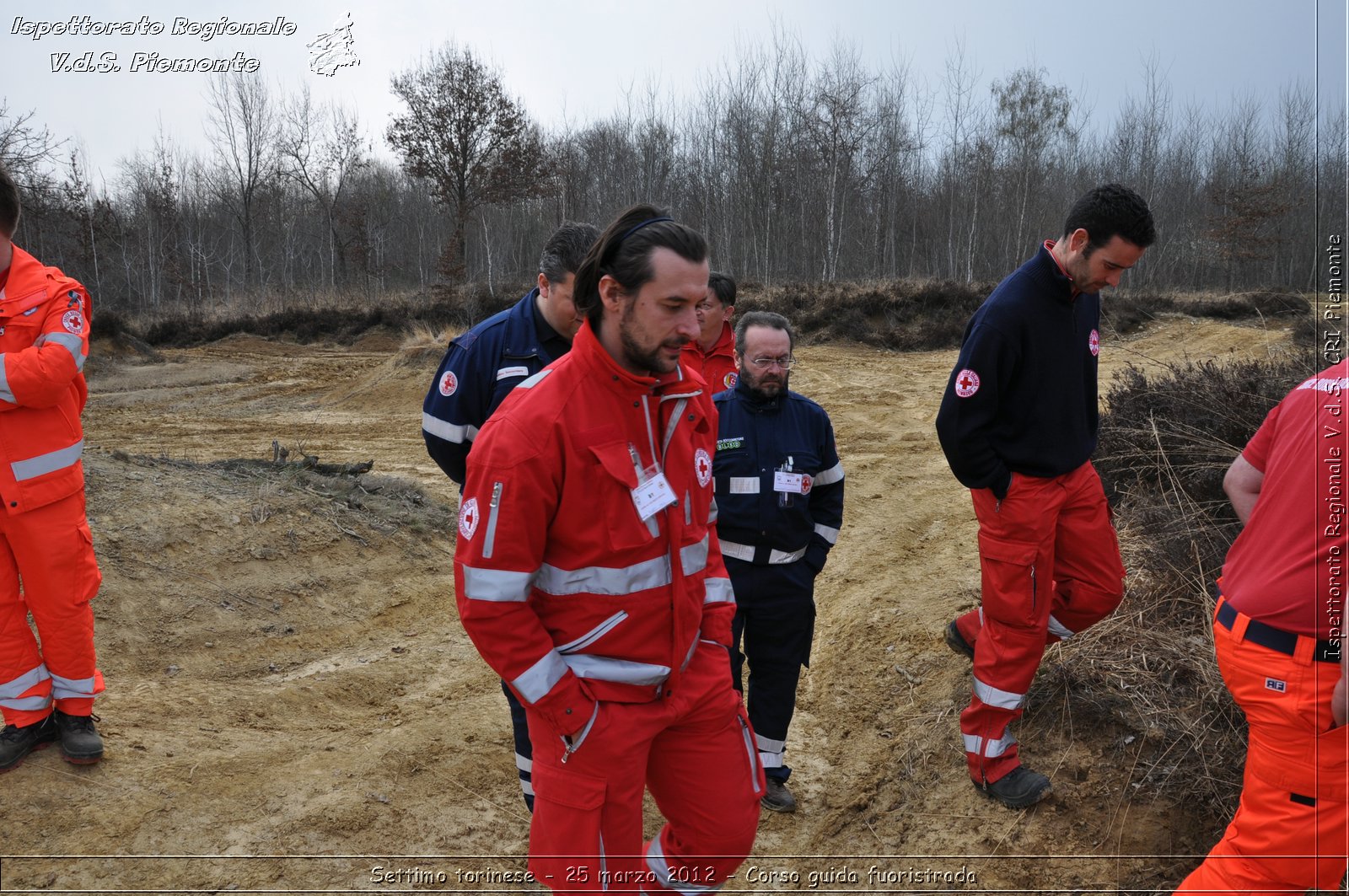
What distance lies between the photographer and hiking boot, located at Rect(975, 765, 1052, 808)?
3.66 meters

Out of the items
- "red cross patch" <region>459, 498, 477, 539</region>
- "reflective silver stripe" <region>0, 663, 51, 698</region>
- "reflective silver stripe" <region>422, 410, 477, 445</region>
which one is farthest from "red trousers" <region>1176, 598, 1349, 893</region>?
"reflective silver stripe" <region>0, 663, 51, 698</region>

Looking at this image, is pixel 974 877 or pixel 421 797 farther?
Result: pixel 421 797

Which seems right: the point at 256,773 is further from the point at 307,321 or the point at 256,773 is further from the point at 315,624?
the point at 307,321

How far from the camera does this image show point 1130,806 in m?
3.53

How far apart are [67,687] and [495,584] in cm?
312

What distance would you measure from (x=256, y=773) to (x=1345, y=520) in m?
4.48

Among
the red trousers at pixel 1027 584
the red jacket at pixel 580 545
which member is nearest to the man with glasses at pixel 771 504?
the red trousers at pixel 1027 584

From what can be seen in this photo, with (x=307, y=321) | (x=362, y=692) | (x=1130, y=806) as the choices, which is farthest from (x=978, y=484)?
(x=307, y=321)

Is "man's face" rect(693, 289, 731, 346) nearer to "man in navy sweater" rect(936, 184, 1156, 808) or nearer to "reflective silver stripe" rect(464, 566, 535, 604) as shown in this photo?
"man in navy sweater" rect(936, 184, 1156, 808)

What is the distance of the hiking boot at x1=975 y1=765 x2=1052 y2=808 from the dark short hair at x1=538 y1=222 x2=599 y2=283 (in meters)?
2.80

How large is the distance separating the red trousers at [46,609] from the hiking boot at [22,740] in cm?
4

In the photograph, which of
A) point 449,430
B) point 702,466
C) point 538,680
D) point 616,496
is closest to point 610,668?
point 538,680

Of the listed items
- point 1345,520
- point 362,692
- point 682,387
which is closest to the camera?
point 1345,520

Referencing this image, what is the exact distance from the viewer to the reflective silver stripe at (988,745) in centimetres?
373
